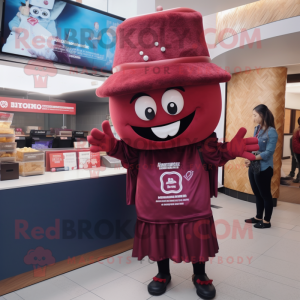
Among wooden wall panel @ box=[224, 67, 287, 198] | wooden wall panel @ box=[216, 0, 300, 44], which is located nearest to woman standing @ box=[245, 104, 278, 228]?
wooden wall panel @ box=[216, 0, 300, 44]

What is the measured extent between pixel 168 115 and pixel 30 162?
127 centimetres

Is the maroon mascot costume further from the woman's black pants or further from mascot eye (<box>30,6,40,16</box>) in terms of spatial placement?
the woman's black pants

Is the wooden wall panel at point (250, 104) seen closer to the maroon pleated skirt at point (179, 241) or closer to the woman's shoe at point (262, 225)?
the woman's shoe at point (262, 225)

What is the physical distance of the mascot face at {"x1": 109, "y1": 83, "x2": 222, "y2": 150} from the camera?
1.78 metres

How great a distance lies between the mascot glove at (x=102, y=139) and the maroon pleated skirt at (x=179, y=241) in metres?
0.61

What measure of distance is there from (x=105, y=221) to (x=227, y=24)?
343 cm

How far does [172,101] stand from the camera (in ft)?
5.82

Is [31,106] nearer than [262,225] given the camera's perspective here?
Yes

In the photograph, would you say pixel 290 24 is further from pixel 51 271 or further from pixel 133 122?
pixel 51 271

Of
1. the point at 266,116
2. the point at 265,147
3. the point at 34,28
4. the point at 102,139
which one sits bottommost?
the point at 265,147

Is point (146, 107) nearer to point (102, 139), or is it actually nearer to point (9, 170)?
point (102, 139)

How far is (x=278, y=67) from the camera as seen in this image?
465cm

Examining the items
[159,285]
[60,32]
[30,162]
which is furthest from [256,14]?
[159,285]

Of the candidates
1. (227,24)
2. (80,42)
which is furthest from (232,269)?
(227,24)
